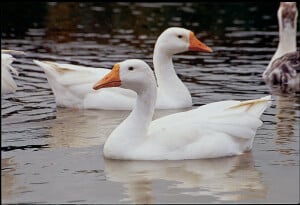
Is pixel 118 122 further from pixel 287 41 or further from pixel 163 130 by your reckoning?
pixel 287 41

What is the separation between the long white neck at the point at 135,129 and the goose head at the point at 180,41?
363 cm

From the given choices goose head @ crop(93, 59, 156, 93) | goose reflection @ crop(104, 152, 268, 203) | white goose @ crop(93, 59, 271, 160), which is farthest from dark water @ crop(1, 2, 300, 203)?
goose head @ crop(93, 59, 156, 93)

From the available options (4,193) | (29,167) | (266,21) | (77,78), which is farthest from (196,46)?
(266,21)

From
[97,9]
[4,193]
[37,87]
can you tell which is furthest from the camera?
[97,9]

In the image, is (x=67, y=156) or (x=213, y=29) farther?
(x=213, y=29)

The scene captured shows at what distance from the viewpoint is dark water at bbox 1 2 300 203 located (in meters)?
9.98

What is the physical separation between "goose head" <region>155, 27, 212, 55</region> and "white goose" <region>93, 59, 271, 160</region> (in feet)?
11.4

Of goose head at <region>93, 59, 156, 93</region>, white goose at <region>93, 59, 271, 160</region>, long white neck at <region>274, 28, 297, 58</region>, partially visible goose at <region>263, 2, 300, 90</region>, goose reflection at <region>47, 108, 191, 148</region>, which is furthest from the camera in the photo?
long white neck at <region>274, 28, 297, 58</region>

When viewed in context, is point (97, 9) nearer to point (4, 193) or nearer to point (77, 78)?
point (77, 78)

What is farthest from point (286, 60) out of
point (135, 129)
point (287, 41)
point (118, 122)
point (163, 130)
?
point (135, 129)

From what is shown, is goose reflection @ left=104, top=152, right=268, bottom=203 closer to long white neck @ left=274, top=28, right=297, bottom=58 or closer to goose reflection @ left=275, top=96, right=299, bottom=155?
goose reflection @ left=275, top=96, right=299, bottom=155

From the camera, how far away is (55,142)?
12312 mm

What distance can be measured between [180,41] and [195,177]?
185 inches

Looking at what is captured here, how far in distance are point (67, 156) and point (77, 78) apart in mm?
3487
